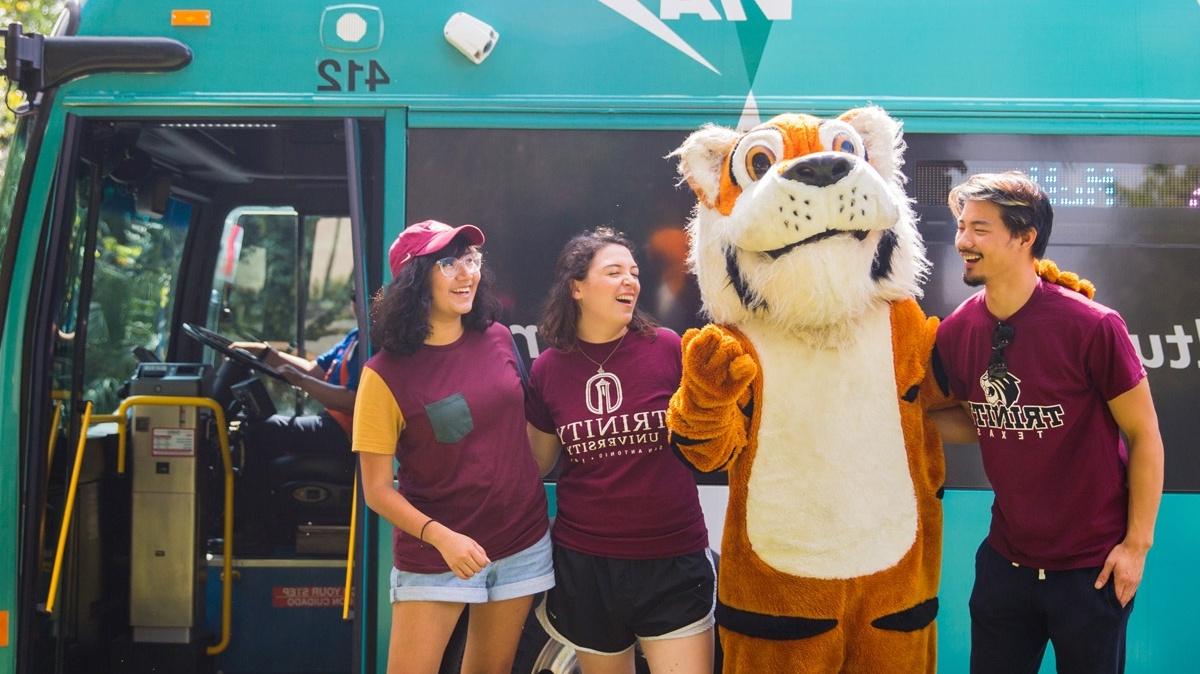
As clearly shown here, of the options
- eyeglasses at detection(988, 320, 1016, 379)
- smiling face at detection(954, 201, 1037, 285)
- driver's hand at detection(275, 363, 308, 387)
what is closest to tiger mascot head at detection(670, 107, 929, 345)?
smiling face at detection(954, 201, 1037, 285)

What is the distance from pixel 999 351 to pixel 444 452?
1520 millimetres

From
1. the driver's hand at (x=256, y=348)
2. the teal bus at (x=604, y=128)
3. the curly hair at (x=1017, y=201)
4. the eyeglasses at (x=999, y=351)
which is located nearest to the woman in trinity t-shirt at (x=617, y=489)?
the teal bus at (x=604, y=128)

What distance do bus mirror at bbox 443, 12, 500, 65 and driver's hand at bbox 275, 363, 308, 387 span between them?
1.27 m

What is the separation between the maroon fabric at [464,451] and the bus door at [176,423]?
2.10 ft

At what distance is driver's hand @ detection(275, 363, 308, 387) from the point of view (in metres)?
3.55

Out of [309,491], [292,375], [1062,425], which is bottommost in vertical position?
[309,491]

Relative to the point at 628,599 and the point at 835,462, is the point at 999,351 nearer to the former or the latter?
the point at 835,462

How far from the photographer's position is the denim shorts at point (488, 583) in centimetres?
285

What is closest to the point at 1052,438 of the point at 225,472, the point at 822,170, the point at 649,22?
the point at 822,170

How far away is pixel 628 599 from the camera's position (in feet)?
8.97

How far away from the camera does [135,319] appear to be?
4.96 metres

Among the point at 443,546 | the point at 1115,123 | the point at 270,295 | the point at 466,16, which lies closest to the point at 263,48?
the point at 466,16

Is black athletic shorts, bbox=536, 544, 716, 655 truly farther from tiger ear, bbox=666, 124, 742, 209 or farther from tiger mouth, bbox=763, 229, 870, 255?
tiger ear, bbox=666, 124, 742, 209

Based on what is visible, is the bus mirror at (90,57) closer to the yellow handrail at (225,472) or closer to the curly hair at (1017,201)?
the yellow handrail at (225,472)
